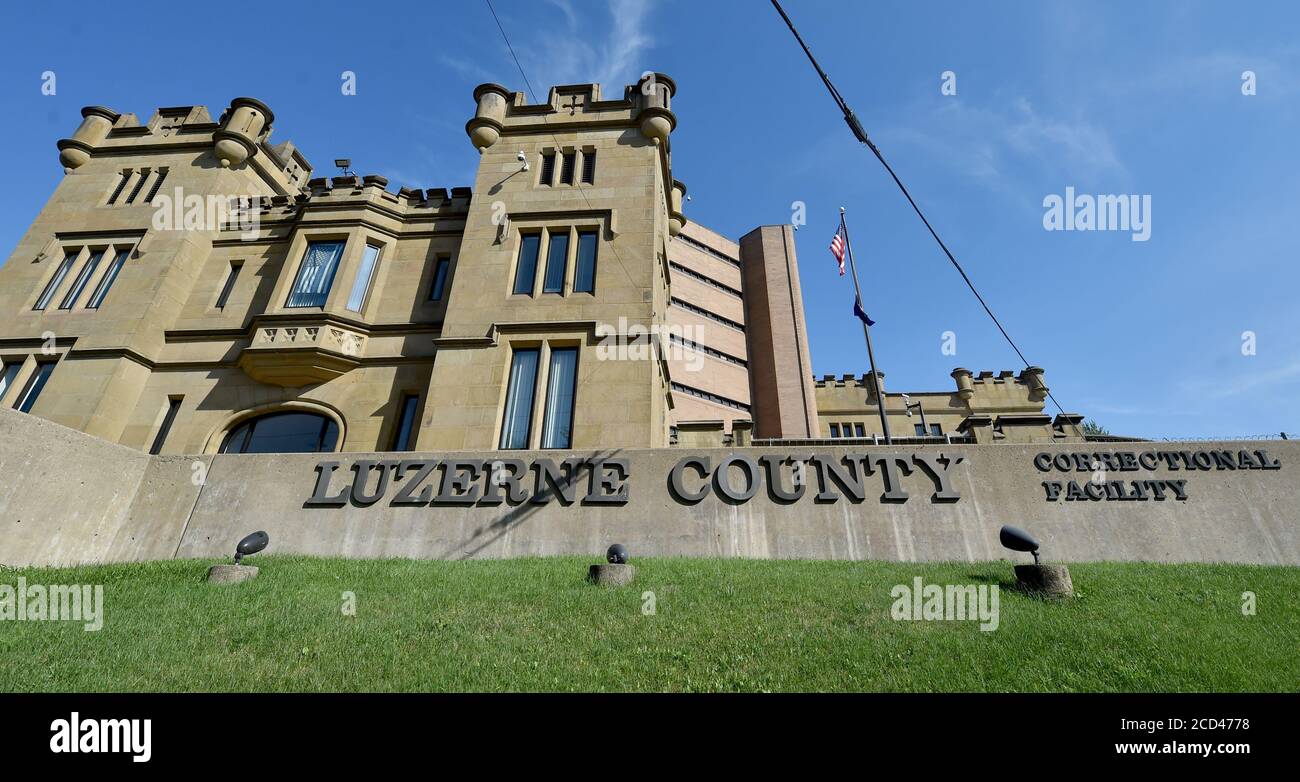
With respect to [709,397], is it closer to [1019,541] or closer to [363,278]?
[363,278]

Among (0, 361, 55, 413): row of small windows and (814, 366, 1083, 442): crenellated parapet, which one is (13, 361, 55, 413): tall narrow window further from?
(814, 366, 1083, 442): crenellated parapet

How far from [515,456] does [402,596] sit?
5013mm

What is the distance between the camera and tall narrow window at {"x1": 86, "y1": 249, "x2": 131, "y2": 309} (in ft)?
58.6

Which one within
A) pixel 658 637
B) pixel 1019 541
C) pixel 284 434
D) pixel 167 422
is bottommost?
pixel 658 637

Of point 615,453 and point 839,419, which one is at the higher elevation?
point 839,419

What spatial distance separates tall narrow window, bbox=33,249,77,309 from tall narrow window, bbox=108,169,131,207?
233cm

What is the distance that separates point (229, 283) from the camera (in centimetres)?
1906

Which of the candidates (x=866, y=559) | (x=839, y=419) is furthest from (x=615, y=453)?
(x=839, y=419)

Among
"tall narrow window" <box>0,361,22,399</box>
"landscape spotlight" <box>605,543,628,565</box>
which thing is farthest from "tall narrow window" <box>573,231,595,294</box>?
"tall narrow window" <box>0,361,22,399</box>

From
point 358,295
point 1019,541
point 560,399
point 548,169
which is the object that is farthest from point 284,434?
point 1019,541

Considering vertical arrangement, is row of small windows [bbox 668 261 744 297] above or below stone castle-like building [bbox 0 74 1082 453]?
above

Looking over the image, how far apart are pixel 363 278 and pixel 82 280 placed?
9541 mm
